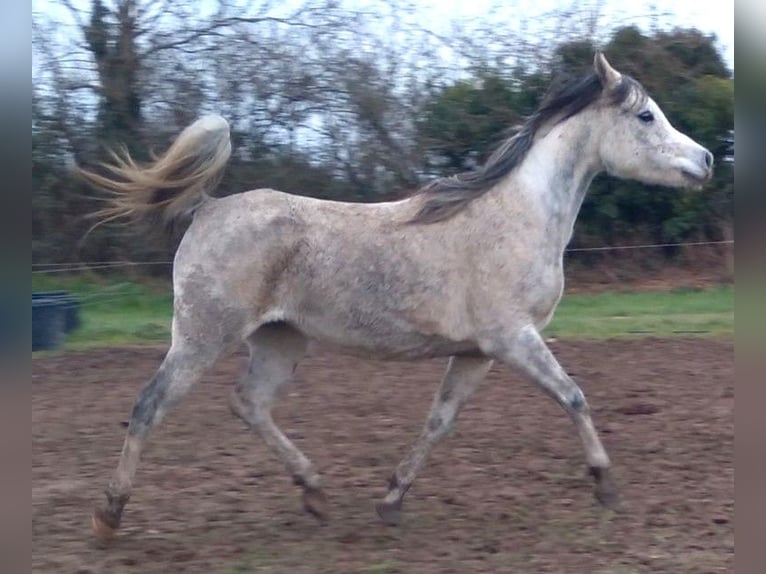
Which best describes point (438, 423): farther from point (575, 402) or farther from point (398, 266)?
point (398, 266)

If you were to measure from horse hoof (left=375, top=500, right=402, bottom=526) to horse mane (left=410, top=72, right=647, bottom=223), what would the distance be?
4.71 feet

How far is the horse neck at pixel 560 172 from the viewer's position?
17.9 feet

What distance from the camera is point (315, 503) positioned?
5.31 meters

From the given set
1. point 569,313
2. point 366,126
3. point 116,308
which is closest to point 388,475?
point 569,313

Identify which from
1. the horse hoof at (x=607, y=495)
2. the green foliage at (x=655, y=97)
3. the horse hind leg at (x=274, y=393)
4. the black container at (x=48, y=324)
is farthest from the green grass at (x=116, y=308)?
the horse hoof at (x=607, y=495)

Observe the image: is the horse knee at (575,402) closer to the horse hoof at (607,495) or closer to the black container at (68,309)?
the horse hoof at (607,495)

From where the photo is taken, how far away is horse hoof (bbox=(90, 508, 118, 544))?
4.90m

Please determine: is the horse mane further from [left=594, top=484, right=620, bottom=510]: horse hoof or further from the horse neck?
[left=594, top=484, right=620, bottom=510]: horse hoof

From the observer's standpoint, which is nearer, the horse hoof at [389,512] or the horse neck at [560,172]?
the horse hoof at [389,512]

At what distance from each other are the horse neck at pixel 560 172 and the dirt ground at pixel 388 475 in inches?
56.6

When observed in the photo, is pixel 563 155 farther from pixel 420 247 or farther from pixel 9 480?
pixel 9 480

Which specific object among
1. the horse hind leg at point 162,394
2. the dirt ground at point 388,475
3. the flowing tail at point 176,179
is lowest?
the dirt ground at point 388,475

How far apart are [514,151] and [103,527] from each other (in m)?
2.79

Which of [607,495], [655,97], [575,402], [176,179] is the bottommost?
[655,97]
